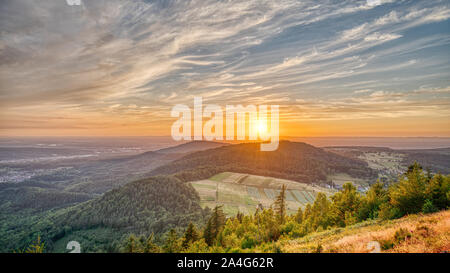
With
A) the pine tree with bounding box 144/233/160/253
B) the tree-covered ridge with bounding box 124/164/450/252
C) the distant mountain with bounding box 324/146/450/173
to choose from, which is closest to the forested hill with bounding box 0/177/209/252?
the pine tree with bounding box 144/233/160/253

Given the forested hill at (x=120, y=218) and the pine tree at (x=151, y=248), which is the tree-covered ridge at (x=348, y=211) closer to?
the pine tree at (x=151, y=248)

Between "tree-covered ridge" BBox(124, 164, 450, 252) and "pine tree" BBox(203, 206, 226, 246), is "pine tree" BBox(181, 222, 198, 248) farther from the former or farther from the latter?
"pine tree" BBox(203, 206, 226, 246)

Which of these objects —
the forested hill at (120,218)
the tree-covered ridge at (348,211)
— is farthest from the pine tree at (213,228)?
the forested hill at (120,218)

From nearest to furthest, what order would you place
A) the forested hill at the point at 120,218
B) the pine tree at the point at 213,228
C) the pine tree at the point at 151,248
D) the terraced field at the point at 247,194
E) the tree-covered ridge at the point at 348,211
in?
the tree-covered ridge at the point at 348,211 → the pine tree at the point at 151,248 → the pine tree at the point at 213,228 → the terraced field at the point at 247,194 → the forested hill at the point at 120,218

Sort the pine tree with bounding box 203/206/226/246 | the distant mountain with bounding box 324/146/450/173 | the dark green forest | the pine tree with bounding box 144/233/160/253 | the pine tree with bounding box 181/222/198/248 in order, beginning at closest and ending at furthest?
the dark green forest < the pine tree with bounding box 144/233/160/253 < the pine tree with bounding box 181/222/198/248 < the pine tree with bounding box 203/206/226/246 < the distant mountain with bounding box 324/146/450/173

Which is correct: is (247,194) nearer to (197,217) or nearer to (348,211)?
(197,217)
